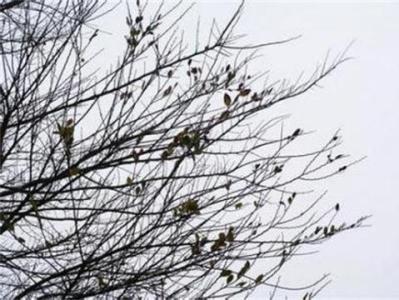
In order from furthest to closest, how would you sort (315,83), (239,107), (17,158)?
1. (17,158)
2. (315,83)
3. (239,107)

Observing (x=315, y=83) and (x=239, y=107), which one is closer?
(x=239, y=107)

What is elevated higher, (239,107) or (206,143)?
(239,107)

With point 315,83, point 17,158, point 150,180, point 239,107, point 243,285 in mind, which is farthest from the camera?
point 17,158

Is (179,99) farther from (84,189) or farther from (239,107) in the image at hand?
(84,189)

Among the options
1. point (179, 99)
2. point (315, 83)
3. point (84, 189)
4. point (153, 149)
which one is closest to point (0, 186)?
point (84, 189)

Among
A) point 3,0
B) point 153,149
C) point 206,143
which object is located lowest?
point 206,143

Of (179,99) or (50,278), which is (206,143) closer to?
(179,99)

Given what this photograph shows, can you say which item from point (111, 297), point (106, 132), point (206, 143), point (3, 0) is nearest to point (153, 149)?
point (106, 132)

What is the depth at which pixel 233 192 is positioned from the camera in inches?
145

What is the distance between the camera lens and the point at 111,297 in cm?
358

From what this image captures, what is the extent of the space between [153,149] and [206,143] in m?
0.61

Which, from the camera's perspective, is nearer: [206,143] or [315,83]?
[206,143]

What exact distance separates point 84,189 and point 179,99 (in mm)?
877

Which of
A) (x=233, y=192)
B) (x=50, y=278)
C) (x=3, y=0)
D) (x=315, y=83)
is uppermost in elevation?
(x=3, y=0)
